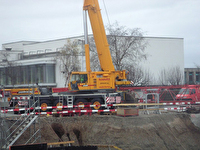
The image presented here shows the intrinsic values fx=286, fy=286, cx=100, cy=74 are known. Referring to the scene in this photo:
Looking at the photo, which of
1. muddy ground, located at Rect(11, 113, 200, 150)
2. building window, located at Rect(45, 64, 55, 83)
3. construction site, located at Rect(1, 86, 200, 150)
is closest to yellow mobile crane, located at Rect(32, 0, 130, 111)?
construction site, located at Rect(1, 86, 200, 150)

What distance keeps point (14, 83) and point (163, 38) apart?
2967cm

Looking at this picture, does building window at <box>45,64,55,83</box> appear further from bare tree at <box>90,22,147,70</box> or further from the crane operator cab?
the crane operator cab

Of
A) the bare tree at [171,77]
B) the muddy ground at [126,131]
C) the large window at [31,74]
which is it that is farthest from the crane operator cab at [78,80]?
the large window at [31,74]

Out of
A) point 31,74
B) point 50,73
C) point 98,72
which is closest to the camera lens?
point 98,72

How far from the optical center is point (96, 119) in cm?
1820

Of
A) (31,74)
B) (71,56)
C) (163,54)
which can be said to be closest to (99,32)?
(71,56)

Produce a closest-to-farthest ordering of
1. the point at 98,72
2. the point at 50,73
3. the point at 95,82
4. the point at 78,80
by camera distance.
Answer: the point at 95,82 → the point at 98,72 → the point at 78,80 → the point at 50,73

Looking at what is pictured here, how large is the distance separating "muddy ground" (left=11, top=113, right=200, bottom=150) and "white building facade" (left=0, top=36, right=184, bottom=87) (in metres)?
29.5

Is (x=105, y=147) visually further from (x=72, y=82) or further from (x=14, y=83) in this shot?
(x=14, y=83)

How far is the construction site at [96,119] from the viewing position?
1559cm

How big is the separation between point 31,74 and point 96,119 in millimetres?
36067

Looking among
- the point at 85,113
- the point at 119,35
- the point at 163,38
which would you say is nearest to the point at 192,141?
the point at 85,113

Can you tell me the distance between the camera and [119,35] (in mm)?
34062

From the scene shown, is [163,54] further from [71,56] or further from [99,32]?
[99,32]
